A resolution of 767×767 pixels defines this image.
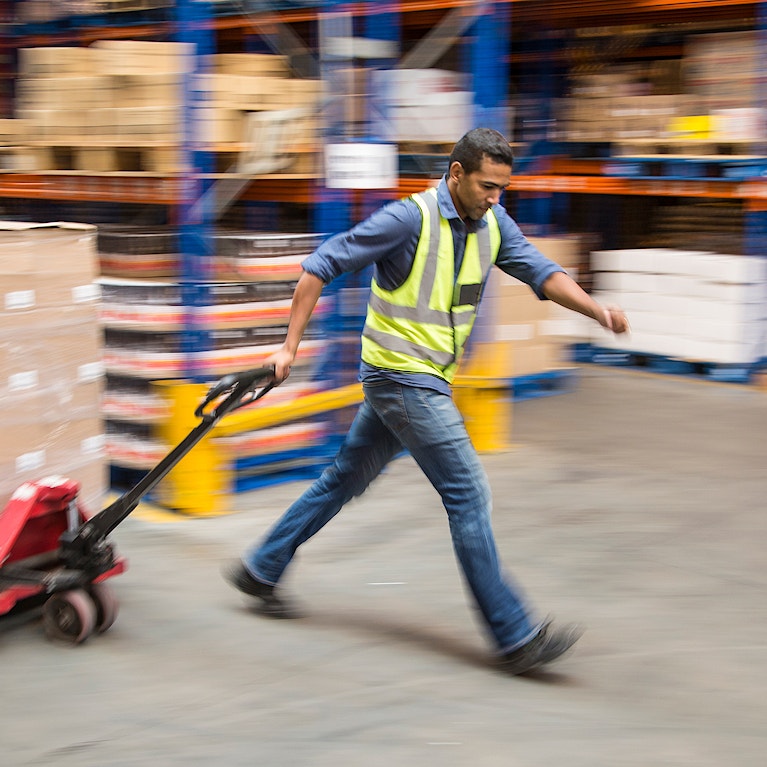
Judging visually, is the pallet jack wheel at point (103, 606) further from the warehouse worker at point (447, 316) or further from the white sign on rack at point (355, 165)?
the white sign on rack at point (355, 165)

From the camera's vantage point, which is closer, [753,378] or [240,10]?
[240,10]

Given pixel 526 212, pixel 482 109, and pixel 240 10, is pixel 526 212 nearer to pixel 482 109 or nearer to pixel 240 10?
pixel 482 109

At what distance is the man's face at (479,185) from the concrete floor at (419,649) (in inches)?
59.2

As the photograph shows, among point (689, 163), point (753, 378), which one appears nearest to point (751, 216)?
point (689, 163)

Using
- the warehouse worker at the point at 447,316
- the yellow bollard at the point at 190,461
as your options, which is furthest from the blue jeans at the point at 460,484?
the yellow bollard at the point at 190,461

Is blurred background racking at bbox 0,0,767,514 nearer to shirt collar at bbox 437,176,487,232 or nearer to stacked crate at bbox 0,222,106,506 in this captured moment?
stacked crate at bbox 0,222,106,506

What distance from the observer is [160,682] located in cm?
356

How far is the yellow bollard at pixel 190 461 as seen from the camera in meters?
5.25

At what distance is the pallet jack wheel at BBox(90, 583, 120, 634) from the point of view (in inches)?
152

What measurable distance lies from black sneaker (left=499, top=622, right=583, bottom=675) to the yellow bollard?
205cm

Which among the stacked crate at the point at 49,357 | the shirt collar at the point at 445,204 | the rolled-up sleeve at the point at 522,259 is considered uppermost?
the shirt collar at the point at 445,204

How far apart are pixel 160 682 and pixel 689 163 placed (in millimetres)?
6536

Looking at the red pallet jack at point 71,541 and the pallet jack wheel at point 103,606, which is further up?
the red pallet jack at point 71,541

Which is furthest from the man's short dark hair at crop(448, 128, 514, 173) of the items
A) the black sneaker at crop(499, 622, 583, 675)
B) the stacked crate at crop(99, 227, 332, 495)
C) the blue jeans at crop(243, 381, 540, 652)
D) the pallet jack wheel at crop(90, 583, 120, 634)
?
the stacked crate at crop(99, 227, 332, 495)
